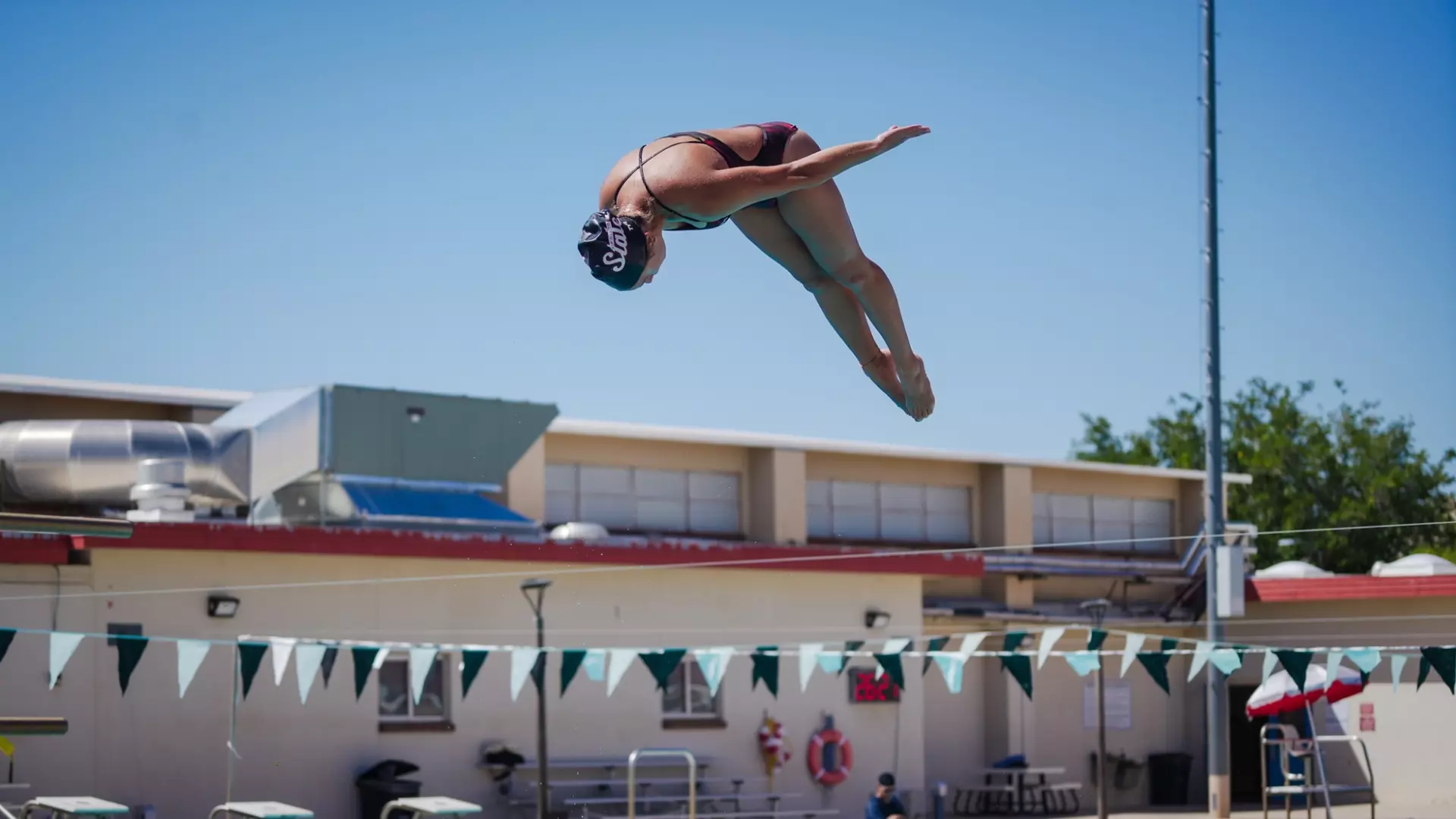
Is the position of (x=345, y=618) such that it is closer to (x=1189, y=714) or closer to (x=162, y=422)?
(x=162, y=422)

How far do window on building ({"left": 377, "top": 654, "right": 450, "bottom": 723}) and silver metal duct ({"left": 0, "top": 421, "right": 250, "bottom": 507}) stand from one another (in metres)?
2.74

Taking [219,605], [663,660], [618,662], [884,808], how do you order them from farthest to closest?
1. [219,605]
2. [884,808]
3. [618,662]
4. [663,660]

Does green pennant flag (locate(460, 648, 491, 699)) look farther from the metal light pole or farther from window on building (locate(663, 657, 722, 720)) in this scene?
the metal light pole

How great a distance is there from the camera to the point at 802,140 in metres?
3.78

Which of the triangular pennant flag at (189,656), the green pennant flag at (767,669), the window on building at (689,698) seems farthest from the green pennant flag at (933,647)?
the triangular pennant flag at (189,656)

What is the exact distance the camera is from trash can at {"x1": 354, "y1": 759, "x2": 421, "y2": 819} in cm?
1700

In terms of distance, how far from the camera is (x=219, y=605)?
16469 millimetres

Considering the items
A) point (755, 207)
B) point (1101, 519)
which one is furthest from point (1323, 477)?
point (755, 207)

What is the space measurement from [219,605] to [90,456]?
205 centimetres

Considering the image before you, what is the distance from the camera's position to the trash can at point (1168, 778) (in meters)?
25.3

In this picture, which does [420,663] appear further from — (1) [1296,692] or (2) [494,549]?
(1) [1296,692]

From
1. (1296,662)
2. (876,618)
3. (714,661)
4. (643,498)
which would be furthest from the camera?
(643,498)

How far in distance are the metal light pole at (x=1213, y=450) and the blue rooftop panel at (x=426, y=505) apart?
7.57 metres

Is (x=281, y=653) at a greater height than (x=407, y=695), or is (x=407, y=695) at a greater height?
(x=281, y=653)
